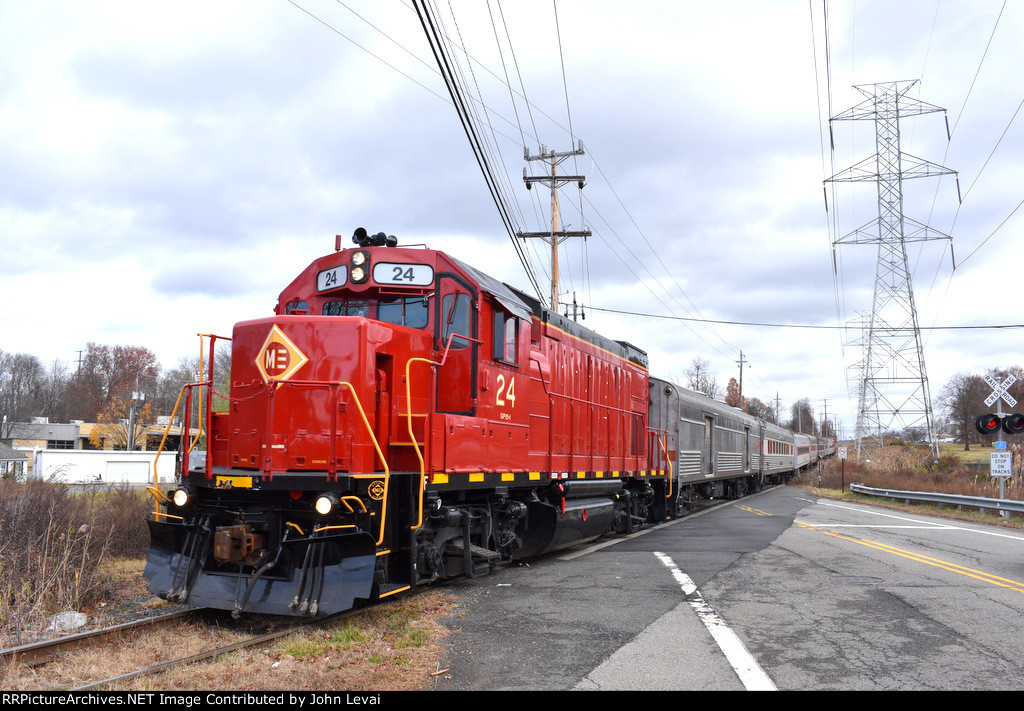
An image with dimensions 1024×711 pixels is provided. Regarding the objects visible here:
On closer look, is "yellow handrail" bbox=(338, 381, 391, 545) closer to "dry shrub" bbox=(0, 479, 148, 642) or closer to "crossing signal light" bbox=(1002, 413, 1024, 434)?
"dry shrub" bbox=(0, 479, 148, 642)

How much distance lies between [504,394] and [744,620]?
3.90 m

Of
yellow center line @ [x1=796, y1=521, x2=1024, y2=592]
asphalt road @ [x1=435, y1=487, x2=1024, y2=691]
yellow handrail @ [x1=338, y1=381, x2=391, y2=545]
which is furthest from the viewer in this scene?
yellow center line @ [x1=796, y1=521, x2=1024, y2=592]

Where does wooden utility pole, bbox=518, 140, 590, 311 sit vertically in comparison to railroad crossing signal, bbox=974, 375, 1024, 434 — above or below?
above

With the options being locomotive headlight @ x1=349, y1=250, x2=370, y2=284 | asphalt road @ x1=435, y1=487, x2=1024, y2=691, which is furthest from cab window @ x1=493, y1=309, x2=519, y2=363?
asphalt road @ x1=435, y1=487, x2=1024, y2=691

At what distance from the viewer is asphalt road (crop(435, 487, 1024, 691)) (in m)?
5.29

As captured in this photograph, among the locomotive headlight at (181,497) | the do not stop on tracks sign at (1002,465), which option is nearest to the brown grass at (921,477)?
the do not stop on tracks sign at (1002,465)

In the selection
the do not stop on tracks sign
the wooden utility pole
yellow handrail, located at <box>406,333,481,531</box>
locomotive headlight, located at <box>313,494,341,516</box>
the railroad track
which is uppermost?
the wooden utility pole

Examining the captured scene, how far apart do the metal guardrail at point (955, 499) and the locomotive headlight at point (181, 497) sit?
20872 millimetres

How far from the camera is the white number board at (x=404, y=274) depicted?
8.35 meters

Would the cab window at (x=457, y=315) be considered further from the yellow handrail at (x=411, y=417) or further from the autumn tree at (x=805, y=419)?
the autumn tree at (x=805, y=419)

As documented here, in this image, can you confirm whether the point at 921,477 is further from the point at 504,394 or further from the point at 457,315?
the point at 457,315

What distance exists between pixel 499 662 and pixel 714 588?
4075mm

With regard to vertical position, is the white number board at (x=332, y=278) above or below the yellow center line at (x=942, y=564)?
above

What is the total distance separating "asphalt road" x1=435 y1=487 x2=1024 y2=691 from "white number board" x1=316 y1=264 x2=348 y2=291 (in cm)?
399
